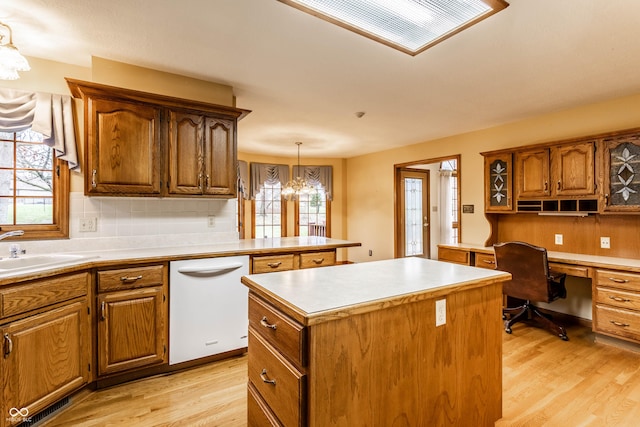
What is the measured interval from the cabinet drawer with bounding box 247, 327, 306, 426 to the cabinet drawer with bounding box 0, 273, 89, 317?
1.30 m

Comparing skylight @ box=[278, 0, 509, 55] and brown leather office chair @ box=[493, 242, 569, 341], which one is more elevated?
skylight @ box=[278, 0, 509, 55]

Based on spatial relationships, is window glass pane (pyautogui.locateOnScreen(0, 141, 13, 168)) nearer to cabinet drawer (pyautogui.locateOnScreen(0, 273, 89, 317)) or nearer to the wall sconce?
the wall sconce

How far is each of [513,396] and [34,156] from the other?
4.02 metres

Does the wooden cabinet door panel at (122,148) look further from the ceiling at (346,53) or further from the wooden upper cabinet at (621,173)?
the wooden upper cabinet at (621,173)

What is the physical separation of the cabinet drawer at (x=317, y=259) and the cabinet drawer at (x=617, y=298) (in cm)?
249

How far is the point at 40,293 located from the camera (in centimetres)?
181

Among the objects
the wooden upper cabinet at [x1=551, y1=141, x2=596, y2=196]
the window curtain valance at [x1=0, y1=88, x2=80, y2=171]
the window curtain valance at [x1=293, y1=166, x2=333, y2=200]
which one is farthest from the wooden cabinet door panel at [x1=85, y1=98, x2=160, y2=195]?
the window curtain valance at [x1=293, y1=166, x2=333, y2=200]

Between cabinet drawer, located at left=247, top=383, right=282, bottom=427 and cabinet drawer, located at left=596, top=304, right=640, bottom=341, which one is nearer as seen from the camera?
cabinet drawer, located at left=247, top=383, right=282, bottom=427

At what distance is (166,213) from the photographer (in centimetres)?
289

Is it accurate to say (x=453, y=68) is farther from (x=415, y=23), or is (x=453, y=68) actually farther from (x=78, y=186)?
(x=78, y=186)

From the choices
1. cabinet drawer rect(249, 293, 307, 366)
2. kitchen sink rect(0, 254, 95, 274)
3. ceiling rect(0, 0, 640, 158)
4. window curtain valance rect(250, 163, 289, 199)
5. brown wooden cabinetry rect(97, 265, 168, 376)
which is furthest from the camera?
window curtain valance rect(250, 163, 289, 199)

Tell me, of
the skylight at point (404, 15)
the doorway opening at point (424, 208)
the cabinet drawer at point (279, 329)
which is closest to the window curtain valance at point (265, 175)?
the doorway opening at point (424, 208)

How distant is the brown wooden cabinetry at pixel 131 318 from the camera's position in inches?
84.4

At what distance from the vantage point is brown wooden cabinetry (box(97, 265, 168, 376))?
7.04 feet
